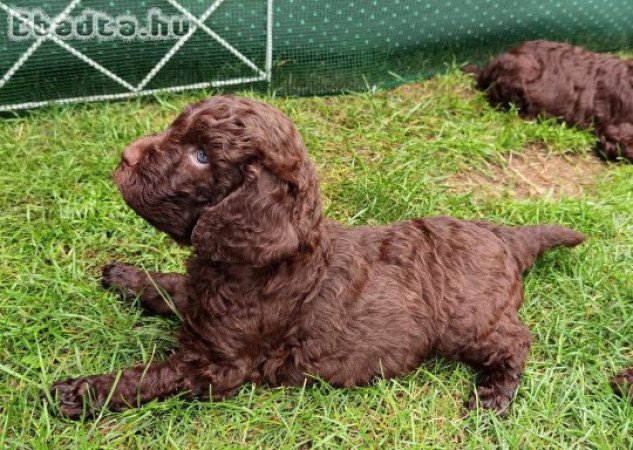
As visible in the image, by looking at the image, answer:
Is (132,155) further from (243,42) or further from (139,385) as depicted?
(243,42)

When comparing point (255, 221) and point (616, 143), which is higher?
point (255, 221)

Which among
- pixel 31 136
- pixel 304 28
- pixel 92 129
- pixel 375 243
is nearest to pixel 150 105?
pixel 92 129

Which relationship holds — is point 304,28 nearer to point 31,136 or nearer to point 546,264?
point 31,136

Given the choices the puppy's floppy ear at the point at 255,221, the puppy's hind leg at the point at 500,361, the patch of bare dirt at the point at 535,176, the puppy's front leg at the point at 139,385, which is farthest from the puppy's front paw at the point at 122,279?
the patch of bare dirt at the point at 535,176

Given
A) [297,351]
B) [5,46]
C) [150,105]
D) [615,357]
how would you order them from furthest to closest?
[150,105] < [5,46] < [615,357] < [297,351]

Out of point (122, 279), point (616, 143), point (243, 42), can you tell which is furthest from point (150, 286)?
point (616, 143)

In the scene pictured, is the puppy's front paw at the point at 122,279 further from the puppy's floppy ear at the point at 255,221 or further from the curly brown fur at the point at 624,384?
the curly brown fur at the point at 624,384

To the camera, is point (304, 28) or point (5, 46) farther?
point (304, 28)
